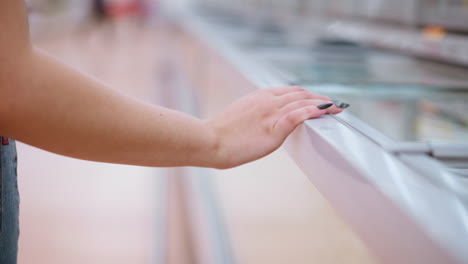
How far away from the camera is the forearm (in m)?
0.53

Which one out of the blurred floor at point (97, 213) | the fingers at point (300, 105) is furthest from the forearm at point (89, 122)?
the blurred floor at point (97, 213)

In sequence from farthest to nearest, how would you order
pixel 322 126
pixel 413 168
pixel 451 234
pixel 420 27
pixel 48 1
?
pixel 48 1 → pixel 420 27 → pixel 322 126 → pixel 413 168 → pixel 451 234

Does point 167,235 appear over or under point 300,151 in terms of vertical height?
over

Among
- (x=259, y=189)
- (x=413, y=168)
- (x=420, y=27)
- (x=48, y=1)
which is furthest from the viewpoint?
(x=48, y=1)

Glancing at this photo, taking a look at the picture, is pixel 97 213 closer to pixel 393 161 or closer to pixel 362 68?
pixel 362 68

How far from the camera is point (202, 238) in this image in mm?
2033

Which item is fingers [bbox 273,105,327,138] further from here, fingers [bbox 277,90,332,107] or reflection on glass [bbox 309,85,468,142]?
reflection on glass [bbox 309,85,468,142]

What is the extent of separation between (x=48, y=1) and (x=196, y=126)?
9.73 metres

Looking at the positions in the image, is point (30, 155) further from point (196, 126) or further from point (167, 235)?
point (167, 235)

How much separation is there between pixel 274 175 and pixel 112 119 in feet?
2.26

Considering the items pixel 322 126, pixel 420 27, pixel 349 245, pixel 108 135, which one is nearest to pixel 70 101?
pixel 108 135

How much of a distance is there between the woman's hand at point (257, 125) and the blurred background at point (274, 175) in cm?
7

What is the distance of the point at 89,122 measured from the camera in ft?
1.85

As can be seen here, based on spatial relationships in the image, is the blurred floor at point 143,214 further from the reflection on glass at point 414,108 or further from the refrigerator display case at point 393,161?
the reflection on glass at point 414,108
